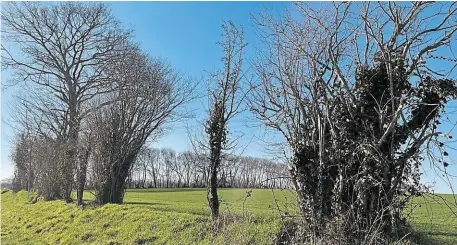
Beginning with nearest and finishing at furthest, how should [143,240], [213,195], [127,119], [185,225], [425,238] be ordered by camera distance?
[425,238] → [143,240] → [185,225] → [213,195] → [127,119]

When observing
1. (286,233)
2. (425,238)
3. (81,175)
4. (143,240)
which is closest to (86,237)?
(143,240)

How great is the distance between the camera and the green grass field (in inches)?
318

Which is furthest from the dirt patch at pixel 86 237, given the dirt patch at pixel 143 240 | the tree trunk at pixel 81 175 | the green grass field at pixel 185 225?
the tree trunk at pixel 81 175

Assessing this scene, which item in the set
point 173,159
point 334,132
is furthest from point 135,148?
point 173,159

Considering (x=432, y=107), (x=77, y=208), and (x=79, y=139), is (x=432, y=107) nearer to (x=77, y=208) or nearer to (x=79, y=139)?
(x=77, y=208)

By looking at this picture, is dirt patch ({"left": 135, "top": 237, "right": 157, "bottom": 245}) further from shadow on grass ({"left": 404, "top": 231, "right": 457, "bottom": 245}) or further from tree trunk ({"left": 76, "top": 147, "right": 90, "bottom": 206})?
tree trunk ({"left": 76, "top": 147, "right": 90, "bottom": 206})

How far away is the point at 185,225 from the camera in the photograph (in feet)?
31.8

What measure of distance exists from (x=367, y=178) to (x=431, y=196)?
102 centimetres

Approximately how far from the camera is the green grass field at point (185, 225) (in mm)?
8086

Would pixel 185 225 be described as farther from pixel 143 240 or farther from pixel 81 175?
pixel 81 175

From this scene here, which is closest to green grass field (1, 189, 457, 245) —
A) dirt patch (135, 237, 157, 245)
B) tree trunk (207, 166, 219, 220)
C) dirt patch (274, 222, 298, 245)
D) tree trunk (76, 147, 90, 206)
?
dirt patch (135, 237, 157, 245)

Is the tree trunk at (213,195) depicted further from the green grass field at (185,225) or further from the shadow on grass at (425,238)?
the shadow on grass at (425,238)

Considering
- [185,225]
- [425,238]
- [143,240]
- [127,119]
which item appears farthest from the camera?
[127,119]

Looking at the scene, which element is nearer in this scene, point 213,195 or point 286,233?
point 286,233
